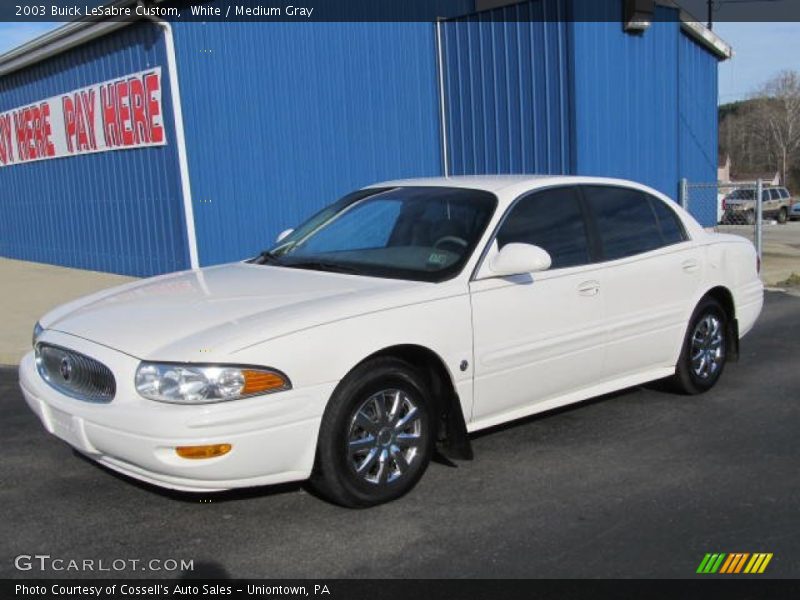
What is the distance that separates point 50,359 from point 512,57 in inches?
383

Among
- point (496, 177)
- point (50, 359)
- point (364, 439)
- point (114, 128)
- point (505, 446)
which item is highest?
point (114, 128)

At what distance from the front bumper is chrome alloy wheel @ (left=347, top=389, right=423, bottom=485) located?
0.85ft

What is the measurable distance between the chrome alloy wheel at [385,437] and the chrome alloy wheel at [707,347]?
2561mm

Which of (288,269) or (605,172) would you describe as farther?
(605,172)

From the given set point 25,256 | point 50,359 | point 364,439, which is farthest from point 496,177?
point 25,256

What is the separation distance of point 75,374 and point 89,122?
34.1 feet

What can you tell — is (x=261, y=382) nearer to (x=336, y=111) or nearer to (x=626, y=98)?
(x=336, y=111)

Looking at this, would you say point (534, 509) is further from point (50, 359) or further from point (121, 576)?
point (50, 359)

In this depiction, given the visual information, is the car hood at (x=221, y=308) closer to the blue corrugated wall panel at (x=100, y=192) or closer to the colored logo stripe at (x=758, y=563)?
the colored logo stripe at (x=758, y=563)

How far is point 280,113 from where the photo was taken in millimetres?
11922

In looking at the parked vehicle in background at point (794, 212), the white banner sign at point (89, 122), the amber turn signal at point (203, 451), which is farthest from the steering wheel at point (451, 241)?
the parked vehicle in background at point (794, 212)

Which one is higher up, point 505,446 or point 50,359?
point 50,359

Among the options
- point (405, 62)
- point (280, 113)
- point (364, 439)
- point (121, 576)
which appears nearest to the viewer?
point (121, 576)
